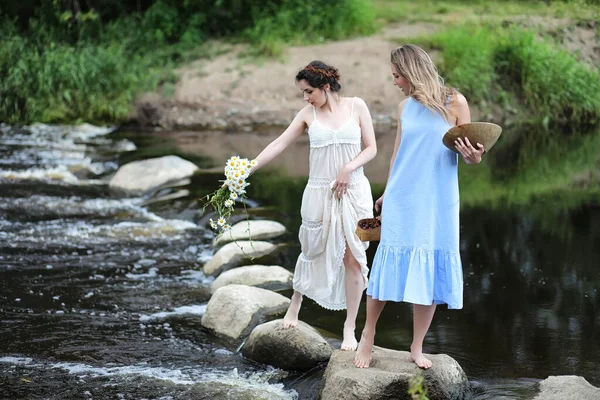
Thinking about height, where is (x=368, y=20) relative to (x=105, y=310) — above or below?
above

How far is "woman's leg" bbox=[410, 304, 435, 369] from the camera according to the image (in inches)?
196

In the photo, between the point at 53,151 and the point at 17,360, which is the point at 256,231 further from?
the point at 53,151

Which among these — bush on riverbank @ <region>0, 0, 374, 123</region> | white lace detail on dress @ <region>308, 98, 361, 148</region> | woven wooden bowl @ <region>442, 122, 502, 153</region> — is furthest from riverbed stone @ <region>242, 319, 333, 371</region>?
bush on riverbank @ <region>0, 0, 374, 123</region>

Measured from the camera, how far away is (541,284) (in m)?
7.84

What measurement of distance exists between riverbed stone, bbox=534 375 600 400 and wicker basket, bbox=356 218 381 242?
1281 mm

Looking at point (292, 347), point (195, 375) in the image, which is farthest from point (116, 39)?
point (292, 347)

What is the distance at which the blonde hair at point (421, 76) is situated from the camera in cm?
479

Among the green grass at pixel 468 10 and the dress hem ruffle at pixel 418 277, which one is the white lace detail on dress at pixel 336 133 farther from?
the green grass at pixel 468 10

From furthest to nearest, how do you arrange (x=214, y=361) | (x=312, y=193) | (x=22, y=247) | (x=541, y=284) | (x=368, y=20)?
(x=368, y=20) → (x=22, y=247) → (x=541, y=284) → (x=214, y=361) → (x=312, y=193)

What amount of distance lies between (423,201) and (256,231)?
4.80 meters

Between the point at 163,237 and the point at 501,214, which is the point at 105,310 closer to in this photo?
the point at 163,237

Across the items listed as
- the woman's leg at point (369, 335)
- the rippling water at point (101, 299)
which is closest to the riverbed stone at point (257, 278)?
the rippling water at point (101, 299)

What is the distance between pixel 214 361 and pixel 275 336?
0.54 metres

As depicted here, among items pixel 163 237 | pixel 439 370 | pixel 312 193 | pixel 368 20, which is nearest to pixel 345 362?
pixel 439 370
